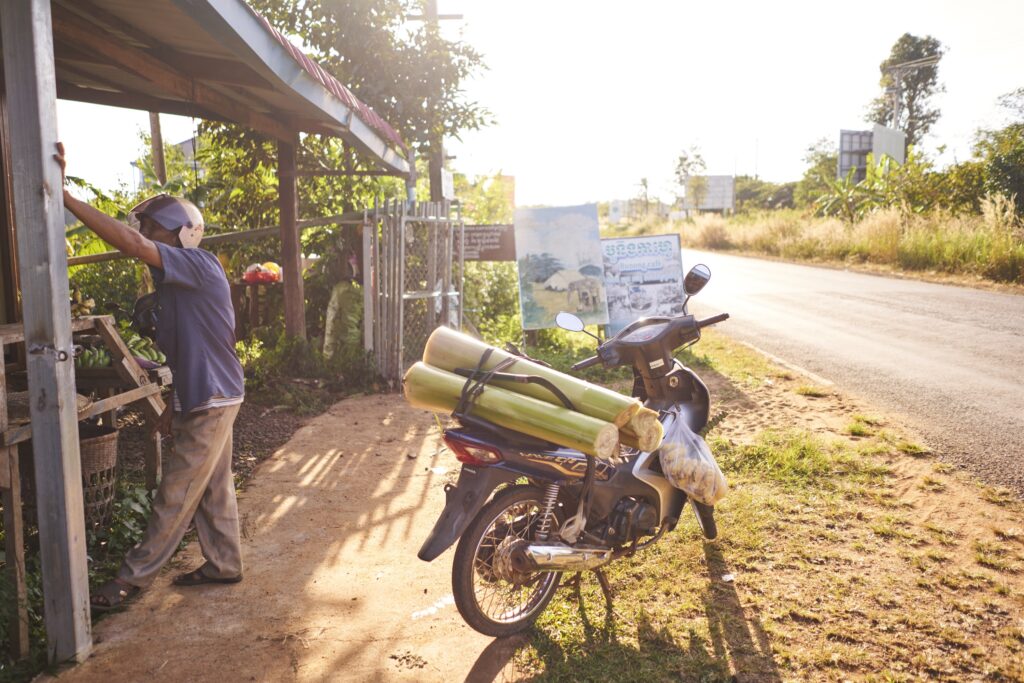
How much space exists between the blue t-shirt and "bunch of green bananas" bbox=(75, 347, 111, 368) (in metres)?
1.73

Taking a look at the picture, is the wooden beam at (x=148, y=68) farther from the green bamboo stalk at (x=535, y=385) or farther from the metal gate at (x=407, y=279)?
the green bamboo stalk at (x=535, y=385)

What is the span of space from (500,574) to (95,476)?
7.95ft

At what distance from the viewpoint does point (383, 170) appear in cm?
1045

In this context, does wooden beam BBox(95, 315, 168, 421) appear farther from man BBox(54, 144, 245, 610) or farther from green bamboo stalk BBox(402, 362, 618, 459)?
green bamboo stalk BBox(402, 362, 618, 459)

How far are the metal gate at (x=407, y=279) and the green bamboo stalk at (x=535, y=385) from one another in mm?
4972

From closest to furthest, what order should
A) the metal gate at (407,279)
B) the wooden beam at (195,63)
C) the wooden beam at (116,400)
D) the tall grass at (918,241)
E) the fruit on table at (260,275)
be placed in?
the wooden beam at (116,400) → the wooden beam at (195,63) → the metal gate at (407,279) → the fruit on table at (260,275) → the tall grass at (918,241)

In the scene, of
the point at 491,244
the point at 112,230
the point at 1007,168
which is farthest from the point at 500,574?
the point at 1007,168

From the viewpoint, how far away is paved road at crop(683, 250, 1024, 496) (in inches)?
240

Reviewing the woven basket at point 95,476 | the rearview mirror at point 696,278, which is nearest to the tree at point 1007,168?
the rearview mirror at point 696,278

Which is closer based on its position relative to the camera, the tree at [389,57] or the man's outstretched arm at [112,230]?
the man's outstretched arm at [112,230]

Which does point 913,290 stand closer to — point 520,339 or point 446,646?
point 520,339

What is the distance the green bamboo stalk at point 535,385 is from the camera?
123 inches

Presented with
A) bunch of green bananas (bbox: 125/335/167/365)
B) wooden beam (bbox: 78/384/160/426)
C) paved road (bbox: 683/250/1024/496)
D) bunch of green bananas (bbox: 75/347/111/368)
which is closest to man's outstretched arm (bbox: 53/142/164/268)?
wooden beam (bbox: 78/384/160/426)

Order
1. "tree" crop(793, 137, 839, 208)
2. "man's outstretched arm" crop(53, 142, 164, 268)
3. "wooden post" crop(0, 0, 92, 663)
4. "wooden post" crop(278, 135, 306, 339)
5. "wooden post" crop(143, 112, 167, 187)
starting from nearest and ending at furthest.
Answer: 1. "wooden post" crop(0, 0, 92, 663)
2. "man's outstretched arm" crop(53, 142, 164, 268)
3. "wooden post" crop(278, 135, 306, 339)
4. "wooden post" crop(143, 112, 167, 187)
5. "tree" crop(793, 137, 839, 208)
